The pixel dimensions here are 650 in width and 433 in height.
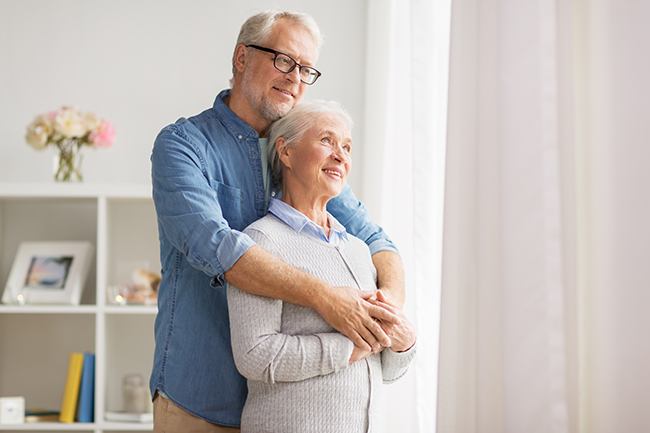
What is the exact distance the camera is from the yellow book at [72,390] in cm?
241

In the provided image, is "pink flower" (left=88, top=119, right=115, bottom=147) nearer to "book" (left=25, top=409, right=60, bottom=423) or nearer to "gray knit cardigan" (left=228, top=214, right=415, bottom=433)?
"book" (left=25, top=409, right=60, bottom=423)

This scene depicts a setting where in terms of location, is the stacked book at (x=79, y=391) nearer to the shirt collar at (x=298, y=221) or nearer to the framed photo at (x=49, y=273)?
the framed photo at (x=49, y=273)

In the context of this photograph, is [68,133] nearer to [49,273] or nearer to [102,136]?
[102,136]

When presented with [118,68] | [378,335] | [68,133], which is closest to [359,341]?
[378,335]

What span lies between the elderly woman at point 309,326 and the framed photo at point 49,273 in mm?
1639

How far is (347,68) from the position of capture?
9.69 feet

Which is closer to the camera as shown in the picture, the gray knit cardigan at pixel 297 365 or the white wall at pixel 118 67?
the gray knit cardigan at pixel 297 365

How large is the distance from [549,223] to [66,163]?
2354 millimetres

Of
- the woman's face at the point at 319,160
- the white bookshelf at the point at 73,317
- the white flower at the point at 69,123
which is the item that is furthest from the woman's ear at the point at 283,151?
the white flower at the point at 69,123

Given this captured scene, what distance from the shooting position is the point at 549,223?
2.88ft

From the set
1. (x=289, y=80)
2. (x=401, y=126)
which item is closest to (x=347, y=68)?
(x=401, y=126)

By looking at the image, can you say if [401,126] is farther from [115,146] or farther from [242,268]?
[115,146]

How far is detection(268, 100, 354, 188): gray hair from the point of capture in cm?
133

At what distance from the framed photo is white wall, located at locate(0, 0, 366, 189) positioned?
0.39m
